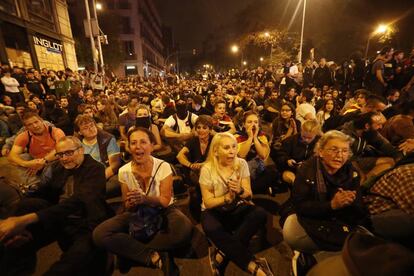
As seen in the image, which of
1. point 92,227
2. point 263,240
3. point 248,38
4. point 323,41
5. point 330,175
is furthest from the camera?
point 248,38

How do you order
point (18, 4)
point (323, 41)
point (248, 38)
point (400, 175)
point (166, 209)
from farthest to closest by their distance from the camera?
1. point (248, 38)
2. point (323, 41)
3. point (18, 4)
4. point (166, 209)
5. point (400, 175)

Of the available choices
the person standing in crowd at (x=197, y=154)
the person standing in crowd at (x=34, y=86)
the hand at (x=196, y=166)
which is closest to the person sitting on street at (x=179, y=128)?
the person standing in crowd at (x=197, y=154)

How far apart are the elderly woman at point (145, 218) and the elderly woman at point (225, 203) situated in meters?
0.39

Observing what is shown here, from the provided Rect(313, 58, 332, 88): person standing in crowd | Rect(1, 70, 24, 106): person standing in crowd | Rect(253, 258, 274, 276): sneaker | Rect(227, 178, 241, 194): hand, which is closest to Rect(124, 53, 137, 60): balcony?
Rect(1, 70, 24, 106): person standing in crowd

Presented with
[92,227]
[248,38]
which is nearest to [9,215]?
[92,227]

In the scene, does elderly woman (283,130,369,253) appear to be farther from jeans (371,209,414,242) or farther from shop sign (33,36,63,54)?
shop sign (33,36,63,54)

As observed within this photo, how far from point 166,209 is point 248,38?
3253 cm

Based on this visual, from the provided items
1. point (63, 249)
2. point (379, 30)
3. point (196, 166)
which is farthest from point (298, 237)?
point (379, 30)

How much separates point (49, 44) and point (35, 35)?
74.4 inches

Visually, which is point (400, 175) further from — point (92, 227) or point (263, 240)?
point (92, 227)

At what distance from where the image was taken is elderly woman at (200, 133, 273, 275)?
2803 millimetres

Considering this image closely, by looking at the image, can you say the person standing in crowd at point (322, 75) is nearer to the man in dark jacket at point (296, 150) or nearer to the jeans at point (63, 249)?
the man in dark jacket at point (296, 150)

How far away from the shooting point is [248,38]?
1258 inches

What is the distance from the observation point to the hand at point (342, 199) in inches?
91.3
